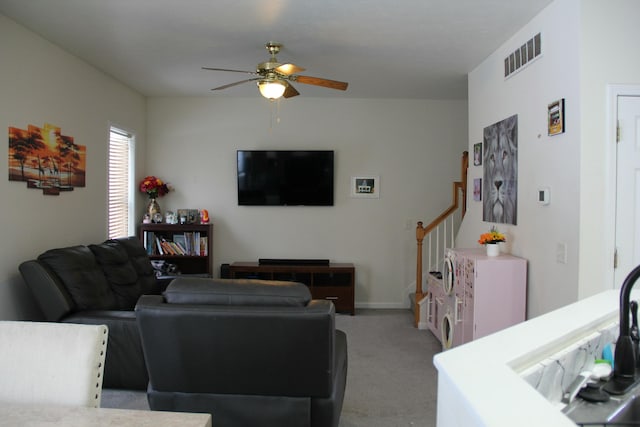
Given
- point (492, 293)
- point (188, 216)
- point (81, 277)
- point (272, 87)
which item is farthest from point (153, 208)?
point (492, 293)

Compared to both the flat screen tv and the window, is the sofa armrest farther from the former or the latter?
the flat screen tv

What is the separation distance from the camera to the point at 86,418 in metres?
1.21

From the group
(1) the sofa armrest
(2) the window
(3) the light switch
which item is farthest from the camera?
(2) the window

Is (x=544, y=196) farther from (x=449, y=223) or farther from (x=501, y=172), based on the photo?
(x=449, y=223)

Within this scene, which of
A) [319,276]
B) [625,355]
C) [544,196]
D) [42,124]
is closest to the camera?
[625,355]

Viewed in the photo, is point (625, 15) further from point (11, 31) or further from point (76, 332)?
point (11, 31)

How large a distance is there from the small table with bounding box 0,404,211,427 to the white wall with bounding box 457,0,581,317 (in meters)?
2.54

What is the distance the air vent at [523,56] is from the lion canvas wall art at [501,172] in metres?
0.38

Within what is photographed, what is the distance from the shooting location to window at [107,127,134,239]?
530 centimetres

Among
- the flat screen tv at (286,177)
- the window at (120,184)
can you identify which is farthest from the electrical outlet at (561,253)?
the window at (120,184)

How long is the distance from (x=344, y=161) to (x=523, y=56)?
3.00 m

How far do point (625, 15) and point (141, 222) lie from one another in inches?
213

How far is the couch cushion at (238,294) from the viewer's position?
7.30ft

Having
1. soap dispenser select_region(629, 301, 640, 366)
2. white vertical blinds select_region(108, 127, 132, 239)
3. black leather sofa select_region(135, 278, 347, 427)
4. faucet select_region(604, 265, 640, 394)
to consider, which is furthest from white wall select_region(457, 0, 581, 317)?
white vertical blinds select_region(108, 127, 132, 239)
